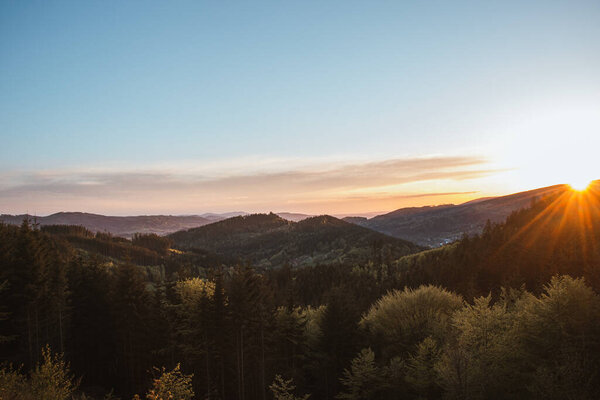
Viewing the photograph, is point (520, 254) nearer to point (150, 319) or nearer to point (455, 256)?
point (455, 256)

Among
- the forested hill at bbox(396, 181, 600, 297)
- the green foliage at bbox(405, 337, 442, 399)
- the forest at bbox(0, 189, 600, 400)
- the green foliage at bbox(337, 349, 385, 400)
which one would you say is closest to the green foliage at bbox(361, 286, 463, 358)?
the forest at bbox(0, 189, 600, 400)

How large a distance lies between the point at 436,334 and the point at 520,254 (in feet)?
241

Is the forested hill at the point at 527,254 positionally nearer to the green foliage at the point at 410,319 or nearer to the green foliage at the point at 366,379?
the green foliage at the point at 410,319

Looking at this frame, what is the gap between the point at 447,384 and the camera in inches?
1307

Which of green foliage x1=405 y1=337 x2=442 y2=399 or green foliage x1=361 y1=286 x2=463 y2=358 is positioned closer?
green foliage x1=405 y1=337 x2=442 y2=399

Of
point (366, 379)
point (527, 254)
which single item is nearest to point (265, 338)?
point (366, 379)

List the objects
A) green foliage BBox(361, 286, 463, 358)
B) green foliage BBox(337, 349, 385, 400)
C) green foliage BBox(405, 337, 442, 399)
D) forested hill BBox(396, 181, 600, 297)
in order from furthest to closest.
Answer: forested hill BBox(396, 181, 600, 297) → green foliage BBox(361, 286, 463, 358) → green foliage BBox(337, 349, 385, 400) → green foliage BBox(405, 337, 442, 399)

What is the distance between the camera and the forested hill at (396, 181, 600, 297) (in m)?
87.9

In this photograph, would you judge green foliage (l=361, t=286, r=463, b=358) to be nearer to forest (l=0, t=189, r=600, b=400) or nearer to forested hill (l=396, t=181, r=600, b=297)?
forest (l=0, t=189, r=600, b=400)

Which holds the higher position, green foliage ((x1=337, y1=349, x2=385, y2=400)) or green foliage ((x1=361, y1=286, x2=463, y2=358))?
green foliage ((x1=361, y1=286, x2=463, y2=358))

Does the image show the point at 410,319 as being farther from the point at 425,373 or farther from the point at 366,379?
the point at 425,373

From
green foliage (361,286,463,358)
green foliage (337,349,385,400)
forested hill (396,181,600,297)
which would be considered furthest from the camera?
forested hill (396,181,600,297)

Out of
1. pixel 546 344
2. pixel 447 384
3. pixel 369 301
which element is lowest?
pixel 369 301

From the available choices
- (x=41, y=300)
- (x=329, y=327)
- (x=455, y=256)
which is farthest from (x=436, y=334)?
(x=455, y=256)
